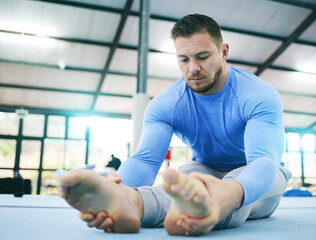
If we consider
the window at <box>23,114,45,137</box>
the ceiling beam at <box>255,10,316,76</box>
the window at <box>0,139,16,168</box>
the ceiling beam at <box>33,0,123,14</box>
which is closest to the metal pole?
the ceiling beam at <box>33,0,123,14</box>

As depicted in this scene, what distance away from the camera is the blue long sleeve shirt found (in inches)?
42.3

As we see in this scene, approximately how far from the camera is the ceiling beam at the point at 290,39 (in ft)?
20.7

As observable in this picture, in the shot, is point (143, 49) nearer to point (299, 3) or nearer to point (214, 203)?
point (299, 3)

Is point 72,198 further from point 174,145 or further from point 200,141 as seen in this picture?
point 174,145

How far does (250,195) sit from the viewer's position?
0.87 m

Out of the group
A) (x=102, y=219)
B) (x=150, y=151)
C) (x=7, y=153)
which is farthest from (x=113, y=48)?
(x=102, y=219)

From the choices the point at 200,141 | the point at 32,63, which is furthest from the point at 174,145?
the point at 200,141

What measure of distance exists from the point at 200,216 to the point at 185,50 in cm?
61

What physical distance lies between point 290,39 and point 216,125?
20.3 ft

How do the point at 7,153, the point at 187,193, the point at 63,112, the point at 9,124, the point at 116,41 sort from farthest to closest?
the point at 63,112, the point at 9,124, the point at 7,153, the point at 116,41, the point at 187,193

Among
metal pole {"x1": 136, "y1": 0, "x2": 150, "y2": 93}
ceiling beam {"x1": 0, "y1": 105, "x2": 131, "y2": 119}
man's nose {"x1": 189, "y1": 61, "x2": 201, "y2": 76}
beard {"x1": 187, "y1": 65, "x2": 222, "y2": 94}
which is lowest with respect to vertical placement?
beard {"x1": 187, "y1": 65, "x2": 222, "y2": 94}

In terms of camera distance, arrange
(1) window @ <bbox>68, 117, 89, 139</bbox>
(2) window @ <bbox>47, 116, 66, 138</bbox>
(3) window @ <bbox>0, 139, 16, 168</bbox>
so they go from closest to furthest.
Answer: (3) window @ <bbox>0, 139, 16, 168</bbox> < (2) window @ <bbox>47, 116, 66, 138</bbox> < (1) window @ <bbox>68, 117, 89, 139</bbox>

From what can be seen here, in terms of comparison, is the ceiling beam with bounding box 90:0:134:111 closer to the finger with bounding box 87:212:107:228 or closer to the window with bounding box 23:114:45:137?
the window with bounding box 23:114:45:137

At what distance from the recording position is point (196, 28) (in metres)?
1.14
